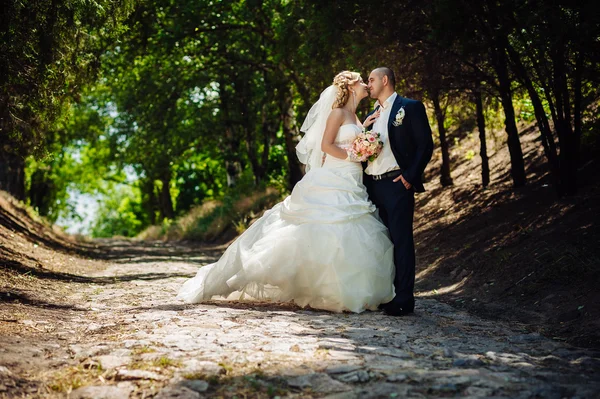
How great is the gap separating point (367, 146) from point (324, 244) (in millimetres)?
→ 1270

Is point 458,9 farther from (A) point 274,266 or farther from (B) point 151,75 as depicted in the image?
(B) point 151,75

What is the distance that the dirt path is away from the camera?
443 centimetres

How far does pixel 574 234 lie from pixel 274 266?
15.1 feet

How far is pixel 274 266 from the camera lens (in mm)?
8273

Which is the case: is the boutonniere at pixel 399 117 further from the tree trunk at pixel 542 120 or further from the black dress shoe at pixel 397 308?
the tree trunk at pixel 542 120

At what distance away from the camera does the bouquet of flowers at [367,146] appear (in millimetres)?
8023

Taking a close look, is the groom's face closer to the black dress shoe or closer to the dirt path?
the black dress shoe

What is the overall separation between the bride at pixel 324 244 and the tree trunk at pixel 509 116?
5150 millimetres

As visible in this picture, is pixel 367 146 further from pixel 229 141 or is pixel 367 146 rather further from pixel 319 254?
pixel 229 141

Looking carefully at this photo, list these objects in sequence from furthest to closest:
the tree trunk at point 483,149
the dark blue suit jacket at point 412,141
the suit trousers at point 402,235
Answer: the tree trunk at point 483,149, the suit trousers at point 402,235, the dark blue suit jacket at point 412,141

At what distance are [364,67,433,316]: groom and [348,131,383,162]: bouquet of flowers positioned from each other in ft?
0.39

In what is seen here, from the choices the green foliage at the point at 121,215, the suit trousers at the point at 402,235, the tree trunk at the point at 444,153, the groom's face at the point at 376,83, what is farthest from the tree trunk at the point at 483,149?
the green foliage at the point at 121,215

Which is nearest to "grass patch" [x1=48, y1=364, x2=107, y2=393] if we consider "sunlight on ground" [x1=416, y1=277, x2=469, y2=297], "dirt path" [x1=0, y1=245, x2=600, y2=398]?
"dirt path" [x1=0, y1=245, x2=600, y2=398]

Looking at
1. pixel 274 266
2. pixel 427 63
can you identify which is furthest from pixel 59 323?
pixel 427 63
